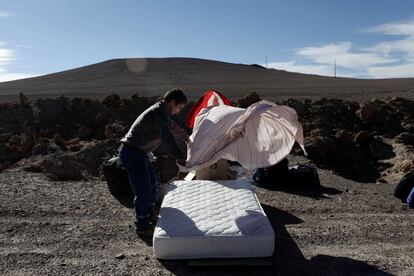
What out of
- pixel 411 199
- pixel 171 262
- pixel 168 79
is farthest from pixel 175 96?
pixel 168 79

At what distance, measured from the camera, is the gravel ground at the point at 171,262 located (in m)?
5.72

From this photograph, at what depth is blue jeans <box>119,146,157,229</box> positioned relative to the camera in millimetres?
6523

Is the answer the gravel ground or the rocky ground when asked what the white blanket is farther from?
the gravel ground

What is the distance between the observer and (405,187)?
857 cm

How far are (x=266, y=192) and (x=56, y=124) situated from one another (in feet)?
38.7

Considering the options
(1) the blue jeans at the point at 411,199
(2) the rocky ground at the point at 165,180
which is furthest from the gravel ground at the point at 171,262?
(1) the blue jeans at the point at 411,199

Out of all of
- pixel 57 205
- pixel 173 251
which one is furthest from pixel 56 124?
pixel 173 251

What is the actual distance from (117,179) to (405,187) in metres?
4.51

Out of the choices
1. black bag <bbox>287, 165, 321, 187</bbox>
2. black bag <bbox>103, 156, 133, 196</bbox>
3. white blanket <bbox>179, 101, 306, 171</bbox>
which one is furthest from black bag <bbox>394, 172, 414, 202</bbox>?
black bag <bbox>103, 156, 133, 196</bbox>

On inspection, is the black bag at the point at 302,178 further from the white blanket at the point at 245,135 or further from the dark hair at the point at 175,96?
the dark hair at the point at 175,96

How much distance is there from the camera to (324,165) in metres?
14.5

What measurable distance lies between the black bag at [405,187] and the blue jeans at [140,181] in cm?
411

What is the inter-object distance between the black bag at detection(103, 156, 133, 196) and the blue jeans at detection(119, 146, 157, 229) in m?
2.19

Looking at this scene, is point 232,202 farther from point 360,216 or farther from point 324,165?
point 324,165
